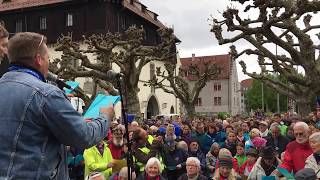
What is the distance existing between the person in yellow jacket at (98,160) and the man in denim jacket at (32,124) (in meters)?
4.86

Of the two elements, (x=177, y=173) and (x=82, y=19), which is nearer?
(x=177, y=173)

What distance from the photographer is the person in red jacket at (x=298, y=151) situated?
7008 millimetres

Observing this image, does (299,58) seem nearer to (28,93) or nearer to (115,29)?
(28,93)

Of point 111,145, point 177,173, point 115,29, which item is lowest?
point 177,173

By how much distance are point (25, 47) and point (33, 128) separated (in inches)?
18.1

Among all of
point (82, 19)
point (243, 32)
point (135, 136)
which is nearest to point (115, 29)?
point (82, 19)

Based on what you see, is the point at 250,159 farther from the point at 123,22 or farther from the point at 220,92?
the point at 220,92

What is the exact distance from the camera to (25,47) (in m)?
2.60

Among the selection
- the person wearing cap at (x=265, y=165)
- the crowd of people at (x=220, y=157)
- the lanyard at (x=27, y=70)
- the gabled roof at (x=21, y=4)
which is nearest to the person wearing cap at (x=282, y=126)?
the crowd of people at (x=220, y=157)

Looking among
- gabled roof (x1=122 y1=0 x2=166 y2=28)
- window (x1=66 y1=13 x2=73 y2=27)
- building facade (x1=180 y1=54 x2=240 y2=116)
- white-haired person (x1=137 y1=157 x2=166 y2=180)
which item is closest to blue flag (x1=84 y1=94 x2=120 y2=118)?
white-haired person (x1=137 y1=157 x2=166 y2=180)

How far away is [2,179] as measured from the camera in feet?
8.06

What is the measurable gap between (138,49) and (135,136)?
47.9ft

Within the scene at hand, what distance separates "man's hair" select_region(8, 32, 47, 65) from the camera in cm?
260

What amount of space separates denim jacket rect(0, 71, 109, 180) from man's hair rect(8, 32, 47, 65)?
0.43 ft
